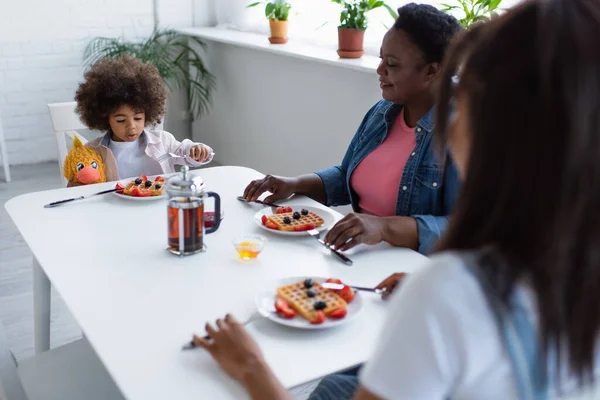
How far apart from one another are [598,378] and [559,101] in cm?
32

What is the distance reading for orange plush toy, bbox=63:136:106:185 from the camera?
1924 mm

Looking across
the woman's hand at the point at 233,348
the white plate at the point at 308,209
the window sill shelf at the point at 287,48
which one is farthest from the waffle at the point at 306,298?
the window sill shelf at the point at 287,48

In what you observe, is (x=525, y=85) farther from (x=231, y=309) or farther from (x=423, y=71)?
(x=423, y=71)

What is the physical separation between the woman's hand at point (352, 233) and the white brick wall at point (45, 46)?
3.24m

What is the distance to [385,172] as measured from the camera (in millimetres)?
1754

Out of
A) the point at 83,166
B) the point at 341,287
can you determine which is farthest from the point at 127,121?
the point at 341,287

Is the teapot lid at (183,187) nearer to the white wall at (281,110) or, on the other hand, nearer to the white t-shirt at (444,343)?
the white t-shirt at (444,343)

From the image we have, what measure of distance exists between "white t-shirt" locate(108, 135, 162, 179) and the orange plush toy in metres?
0.09

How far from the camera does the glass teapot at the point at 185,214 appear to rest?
4.39ft

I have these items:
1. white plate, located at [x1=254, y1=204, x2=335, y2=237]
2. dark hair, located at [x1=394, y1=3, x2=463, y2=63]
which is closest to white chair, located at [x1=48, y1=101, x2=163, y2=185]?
white plate, located at [x1=254, y1=204, x2=335, y2=237]

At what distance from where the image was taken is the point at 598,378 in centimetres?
70

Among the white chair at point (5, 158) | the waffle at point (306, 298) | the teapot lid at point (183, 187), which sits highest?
the teapot lid at point (183, 187)

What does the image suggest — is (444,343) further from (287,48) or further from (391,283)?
(287,48)

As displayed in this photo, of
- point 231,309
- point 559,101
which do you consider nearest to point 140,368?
point 231,309
